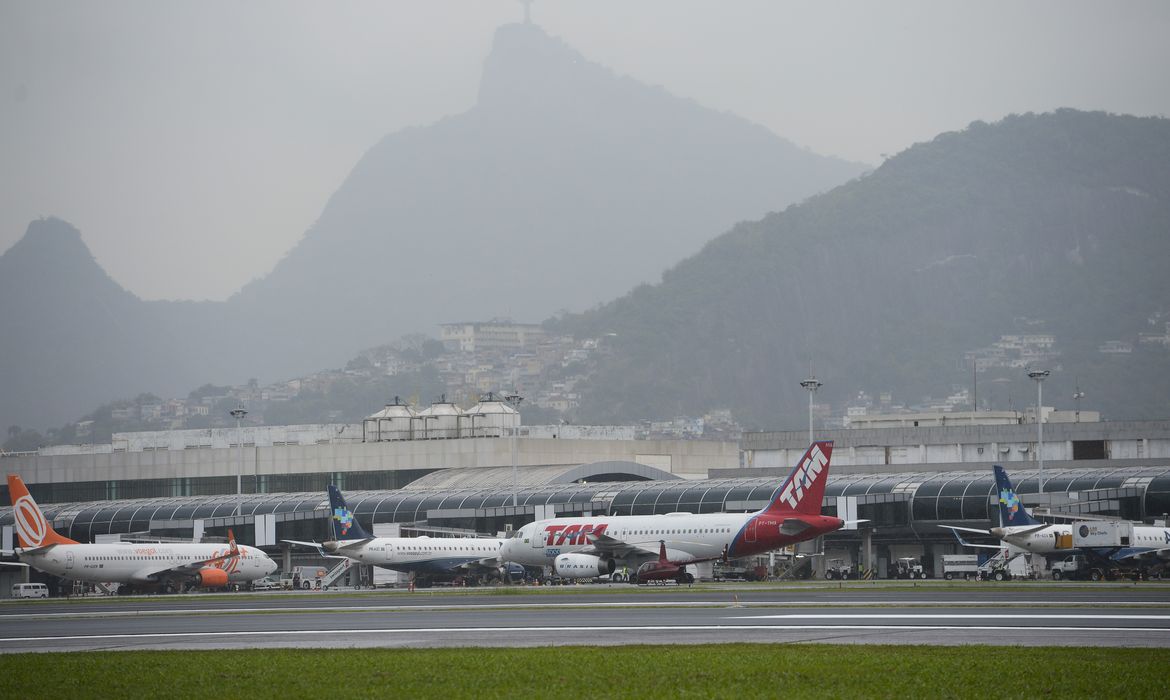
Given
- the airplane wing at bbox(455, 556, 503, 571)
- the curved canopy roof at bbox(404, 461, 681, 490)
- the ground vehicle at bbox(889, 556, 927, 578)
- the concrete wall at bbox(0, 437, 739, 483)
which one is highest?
the concrete wall at bbox(0, 437, 739, 483)

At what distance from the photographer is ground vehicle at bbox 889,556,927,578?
8529cm

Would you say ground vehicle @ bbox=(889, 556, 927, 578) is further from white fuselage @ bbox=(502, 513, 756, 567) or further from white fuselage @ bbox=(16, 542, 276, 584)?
white fuselage @ bbox=(16, 542, 276, 584)

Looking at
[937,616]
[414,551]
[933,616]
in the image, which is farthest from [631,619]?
[414,551]

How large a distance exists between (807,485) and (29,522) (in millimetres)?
42429

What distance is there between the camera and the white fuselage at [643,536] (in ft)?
241

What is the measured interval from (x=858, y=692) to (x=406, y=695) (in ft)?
28.6

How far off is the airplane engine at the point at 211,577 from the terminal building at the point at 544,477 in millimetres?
15270

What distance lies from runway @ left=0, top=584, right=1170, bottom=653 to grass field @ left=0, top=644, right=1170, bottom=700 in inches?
129

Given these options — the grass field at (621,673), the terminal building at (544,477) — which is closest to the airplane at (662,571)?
the terminal building at (544,477)

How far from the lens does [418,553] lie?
87375 millimetres

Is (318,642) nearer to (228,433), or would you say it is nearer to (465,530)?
(465,530)

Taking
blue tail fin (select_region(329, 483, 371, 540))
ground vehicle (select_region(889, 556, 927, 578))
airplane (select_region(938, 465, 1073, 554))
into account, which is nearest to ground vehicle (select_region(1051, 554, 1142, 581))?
airplane (select_region(938, 465, 1073, 554))

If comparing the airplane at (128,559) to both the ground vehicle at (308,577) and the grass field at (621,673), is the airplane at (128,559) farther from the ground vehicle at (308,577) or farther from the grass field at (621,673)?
the grass field at (621,673)

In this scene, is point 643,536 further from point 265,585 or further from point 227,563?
point 265,585
